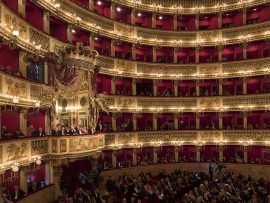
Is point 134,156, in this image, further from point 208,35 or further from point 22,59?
point 22,59

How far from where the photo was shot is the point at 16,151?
48.1ft

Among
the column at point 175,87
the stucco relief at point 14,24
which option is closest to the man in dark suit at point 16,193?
the stucco relief at point 14,24

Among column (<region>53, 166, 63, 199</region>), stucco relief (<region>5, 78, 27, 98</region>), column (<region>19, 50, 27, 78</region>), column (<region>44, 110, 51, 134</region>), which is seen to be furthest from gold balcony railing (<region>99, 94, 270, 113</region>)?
stucco relief (<region>5, 78, 27, 98</region>)

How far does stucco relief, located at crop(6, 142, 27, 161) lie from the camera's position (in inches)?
551

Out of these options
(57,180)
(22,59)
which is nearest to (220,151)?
(57,180)

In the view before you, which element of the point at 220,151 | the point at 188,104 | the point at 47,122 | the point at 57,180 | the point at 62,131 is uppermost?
the point at 188,104

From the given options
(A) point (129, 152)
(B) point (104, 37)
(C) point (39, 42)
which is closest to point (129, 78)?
(B) point (104, 37)

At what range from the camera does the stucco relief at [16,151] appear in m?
14.0

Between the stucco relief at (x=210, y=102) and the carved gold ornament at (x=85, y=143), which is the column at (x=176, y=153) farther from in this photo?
the carved gold ornament at (x=85, y=143)

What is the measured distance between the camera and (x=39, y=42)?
708 inches

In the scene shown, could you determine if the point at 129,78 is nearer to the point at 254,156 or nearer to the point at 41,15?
the point at 41,15

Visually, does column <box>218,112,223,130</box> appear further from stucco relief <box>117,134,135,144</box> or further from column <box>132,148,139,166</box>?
stucco relief <box>117,134,135,144</box>

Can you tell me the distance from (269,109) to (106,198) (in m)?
17.0

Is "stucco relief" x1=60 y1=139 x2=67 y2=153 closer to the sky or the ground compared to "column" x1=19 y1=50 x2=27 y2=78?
closer to the ground
